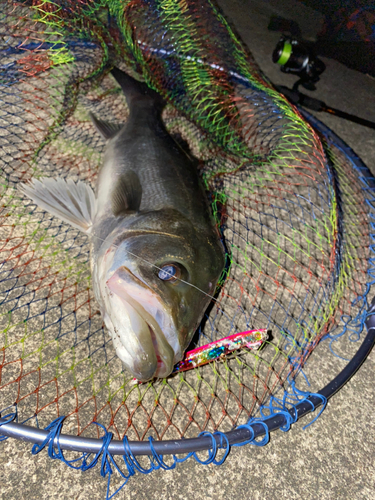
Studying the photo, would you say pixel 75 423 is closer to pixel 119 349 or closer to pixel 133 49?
pixel 119 349

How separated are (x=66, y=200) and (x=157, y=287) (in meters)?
1.18

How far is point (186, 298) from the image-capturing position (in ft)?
6.07

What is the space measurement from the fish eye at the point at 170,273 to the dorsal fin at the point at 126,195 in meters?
0.62

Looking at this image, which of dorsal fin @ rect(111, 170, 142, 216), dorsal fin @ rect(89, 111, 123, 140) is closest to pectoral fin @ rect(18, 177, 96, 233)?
dorsal fin @ rect(111, 170, 142, 216)

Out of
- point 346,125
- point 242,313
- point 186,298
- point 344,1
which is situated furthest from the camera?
point 344,1

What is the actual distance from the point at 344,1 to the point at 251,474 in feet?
21.8

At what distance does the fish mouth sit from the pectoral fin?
2.91 feet

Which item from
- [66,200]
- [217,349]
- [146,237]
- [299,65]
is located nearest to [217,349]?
[217,349]

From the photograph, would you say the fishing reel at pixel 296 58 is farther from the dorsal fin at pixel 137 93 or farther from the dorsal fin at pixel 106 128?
the dorsal fin at pixel 106 128

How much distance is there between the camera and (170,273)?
6.10ft

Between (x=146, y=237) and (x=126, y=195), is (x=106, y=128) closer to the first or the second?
(x=126, y=195)

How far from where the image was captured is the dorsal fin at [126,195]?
2298 millimetres

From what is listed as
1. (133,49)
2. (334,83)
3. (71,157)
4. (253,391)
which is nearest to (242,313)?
(253,391)

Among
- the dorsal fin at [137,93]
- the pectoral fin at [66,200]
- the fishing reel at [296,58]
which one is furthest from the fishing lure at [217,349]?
the fishing reel at [296,58]
